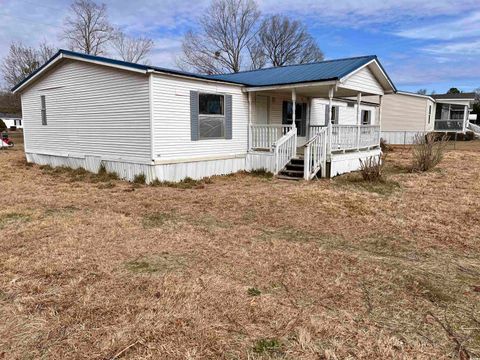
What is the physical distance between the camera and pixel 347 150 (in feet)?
42.9

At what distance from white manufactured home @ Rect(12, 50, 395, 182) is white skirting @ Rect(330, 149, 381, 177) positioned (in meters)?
0.04

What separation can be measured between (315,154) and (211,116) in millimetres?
3354

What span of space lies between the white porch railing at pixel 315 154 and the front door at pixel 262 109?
280 centimetres

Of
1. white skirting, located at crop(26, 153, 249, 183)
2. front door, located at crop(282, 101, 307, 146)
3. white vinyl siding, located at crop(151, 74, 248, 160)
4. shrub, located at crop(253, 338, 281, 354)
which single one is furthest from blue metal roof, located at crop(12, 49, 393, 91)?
shrub, located at crop(253, 338, 281, 354)

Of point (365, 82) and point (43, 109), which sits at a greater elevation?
point (365, 82)

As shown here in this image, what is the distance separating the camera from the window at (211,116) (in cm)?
1084

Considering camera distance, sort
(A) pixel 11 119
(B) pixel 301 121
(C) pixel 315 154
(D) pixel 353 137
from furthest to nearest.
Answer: (A) pixel 11 119, (B) pixel 301 121, (D) pixel 353 137, (C) pixel 315 154

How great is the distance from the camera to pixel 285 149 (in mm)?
11648

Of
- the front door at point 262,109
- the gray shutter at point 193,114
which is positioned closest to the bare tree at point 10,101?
the front door at point 262,109

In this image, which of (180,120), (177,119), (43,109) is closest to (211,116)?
(180,120)

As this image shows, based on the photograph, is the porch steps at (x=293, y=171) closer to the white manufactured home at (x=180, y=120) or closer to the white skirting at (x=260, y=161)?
the white manufactured home at (x=180, y=120)

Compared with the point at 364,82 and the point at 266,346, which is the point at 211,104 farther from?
the point at 266,346

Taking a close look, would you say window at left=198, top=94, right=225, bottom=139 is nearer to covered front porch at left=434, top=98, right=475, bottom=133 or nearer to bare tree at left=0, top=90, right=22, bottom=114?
covered front porch at left=434, top=98, right=475, bottom=133

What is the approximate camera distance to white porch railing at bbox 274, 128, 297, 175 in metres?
11.4
